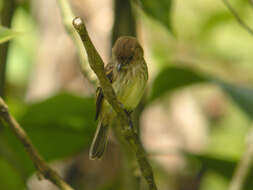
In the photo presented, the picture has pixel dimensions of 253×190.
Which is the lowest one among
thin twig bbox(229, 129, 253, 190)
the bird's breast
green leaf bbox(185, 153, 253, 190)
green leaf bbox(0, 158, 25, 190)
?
green leaf bbox(185, 153, 253, 190)

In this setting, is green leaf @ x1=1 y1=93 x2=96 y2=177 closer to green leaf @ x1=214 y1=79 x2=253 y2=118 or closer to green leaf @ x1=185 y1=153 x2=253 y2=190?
green leaf @ x1=185 y1=153 x2=253 y2=190

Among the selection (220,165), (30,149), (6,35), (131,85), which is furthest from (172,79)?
(6,35)

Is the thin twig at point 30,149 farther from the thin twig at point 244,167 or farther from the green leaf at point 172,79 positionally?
the green leaf at point 172,79

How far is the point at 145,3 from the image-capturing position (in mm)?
2695

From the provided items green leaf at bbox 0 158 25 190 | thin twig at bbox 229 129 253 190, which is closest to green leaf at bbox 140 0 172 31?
thin twig at bbox 229 129 253 190

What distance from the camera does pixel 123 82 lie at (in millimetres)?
3447

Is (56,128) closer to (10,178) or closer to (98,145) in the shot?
(98,145)

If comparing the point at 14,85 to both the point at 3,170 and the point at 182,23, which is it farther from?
the point at 3,170

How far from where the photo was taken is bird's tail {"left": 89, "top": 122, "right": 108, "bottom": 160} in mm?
3285

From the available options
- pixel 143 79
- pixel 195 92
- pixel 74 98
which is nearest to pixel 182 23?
pixel 195 92

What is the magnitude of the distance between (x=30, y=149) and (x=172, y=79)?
1.35m

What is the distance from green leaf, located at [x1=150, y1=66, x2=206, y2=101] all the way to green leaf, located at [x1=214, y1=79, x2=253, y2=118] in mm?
197

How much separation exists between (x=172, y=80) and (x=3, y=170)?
120 cm

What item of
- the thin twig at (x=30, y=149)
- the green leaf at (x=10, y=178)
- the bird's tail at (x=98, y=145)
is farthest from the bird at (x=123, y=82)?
the thin twig at (x=30, y=149)
